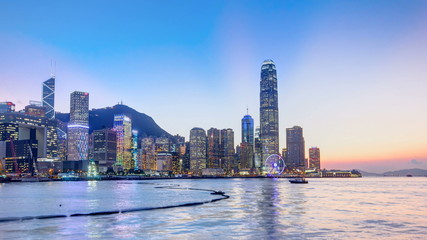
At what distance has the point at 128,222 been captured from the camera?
161 ft

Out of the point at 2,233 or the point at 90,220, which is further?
the point at 90,220

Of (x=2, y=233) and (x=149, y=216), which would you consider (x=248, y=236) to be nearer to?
(x=149, y=216)

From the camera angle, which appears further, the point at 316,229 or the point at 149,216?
the point at 149,216

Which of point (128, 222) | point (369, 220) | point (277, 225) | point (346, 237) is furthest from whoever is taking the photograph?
point (369, 220)

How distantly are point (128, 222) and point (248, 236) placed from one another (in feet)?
57.3

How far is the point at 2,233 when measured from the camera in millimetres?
40469

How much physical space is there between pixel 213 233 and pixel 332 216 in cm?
2288

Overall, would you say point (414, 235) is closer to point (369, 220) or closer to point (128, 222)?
point (369, 220)

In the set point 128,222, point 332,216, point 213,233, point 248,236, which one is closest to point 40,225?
point 128,222

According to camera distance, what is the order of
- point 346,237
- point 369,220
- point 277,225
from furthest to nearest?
point 369,220 → point 277,225 → point 346,237

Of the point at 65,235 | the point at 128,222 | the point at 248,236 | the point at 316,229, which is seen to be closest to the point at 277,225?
the point at 316,229

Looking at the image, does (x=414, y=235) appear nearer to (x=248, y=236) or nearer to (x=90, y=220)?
(x=248, y=236)

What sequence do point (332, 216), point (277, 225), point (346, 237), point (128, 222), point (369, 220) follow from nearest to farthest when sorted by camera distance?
point (346, 237), point (277, 225), point (128, 222), point (369, 220), point (332, 216)

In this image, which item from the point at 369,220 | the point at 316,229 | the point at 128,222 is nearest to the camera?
the point at 316,229
